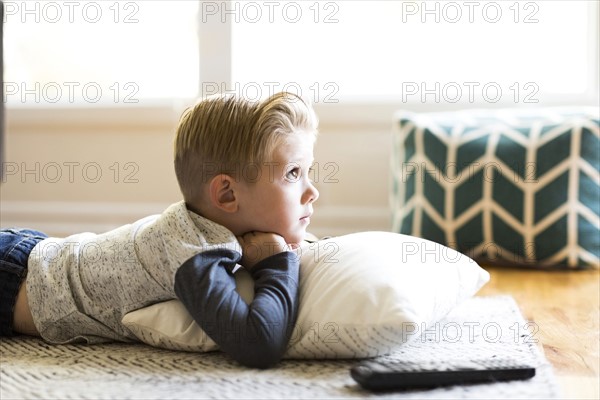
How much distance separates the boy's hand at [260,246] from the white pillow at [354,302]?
2cm

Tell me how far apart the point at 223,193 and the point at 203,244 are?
0.30 feet

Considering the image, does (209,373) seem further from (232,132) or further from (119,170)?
(119,170)

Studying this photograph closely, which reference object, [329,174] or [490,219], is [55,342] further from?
[329,174]

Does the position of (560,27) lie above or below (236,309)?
above

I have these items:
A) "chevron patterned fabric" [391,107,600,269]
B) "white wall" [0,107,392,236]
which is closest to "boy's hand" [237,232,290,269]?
"chevron patterned fabric" [391,107,600,269]

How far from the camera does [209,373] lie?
990mm

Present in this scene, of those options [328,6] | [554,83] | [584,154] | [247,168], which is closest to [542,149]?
[584,154]

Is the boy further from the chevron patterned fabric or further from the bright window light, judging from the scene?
the bright window light

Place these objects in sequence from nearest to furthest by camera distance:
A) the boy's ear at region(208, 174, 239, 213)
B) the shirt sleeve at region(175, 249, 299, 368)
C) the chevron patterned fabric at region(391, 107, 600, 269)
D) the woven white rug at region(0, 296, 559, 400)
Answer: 1. the woven white rug at region(0, 296, 559, 400)
2. the shirt sleeve at region(175, 249, 299, 368)
3. the boy's ear at region(208, 174, 239, 213)
4. the chevron patterned fabric at region(391, 107, 600, 269)

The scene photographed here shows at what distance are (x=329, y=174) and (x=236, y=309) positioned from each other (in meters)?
1.62

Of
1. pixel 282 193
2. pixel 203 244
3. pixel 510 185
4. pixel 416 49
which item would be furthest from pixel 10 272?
pixel 416 49

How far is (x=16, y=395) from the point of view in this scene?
35.5 inches

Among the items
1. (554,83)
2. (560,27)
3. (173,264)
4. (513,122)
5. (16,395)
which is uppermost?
(560,27)

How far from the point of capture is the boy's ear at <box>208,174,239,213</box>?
111cm
